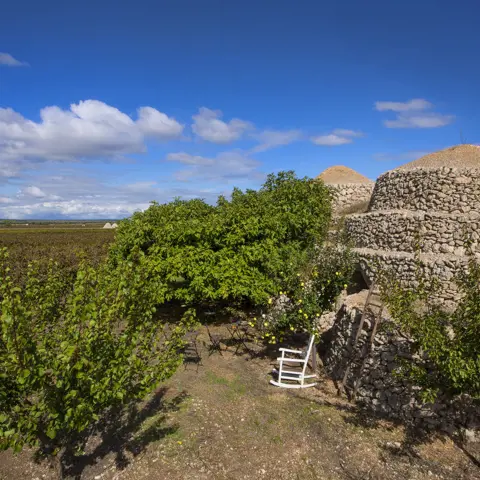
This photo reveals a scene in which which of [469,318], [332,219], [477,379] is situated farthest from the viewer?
[332,219]

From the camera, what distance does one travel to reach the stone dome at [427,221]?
470 inches

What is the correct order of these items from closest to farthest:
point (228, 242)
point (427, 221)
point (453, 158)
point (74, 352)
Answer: point (74, 352), point (427, 221), point (228, 242), point (453, 158)

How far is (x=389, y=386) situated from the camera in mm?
9578

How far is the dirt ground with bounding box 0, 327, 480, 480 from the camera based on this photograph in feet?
24.4

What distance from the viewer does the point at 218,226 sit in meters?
15.0

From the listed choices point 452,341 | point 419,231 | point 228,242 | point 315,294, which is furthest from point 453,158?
point 452,341

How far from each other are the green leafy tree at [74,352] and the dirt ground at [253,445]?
79.9 inches

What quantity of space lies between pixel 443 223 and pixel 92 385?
1267cm

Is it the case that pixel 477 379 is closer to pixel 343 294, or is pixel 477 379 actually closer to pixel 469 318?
pixel 469 318

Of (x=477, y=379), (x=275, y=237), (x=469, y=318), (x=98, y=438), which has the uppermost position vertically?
(x=275, y=237)

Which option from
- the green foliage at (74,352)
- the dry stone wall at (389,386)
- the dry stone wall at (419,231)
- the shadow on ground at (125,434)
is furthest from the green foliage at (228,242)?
the green foliage at (74,352)

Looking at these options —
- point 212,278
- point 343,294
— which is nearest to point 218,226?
point 212,278

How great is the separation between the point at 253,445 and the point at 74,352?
17.8ft

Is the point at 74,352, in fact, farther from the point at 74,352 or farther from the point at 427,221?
the point at 427,221
